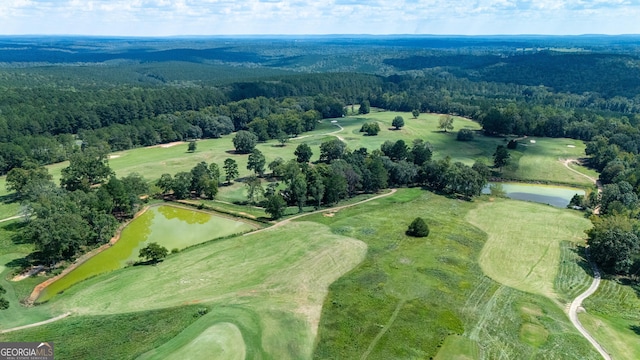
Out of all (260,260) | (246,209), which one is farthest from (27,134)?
(260,260)

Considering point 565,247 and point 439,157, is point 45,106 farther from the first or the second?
point 565,247

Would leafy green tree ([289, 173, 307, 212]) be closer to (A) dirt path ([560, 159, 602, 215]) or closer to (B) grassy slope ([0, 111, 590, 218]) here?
(B) grassy slope ([0, 111, 590, 218])

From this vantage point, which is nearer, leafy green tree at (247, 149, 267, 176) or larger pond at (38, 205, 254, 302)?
larger pond at (38, 205, 254, 302)

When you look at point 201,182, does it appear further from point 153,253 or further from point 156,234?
point 153,253

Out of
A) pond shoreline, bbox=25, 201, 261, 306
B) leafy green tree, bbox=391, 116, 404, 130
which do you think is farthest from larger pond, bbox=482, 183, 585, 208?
leafy green tree, bbox=391, 116, 404, 130

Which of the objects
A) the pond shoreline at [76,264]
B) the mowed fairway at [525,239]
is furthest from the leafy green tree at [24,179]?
the mowed fairway at [525,239]

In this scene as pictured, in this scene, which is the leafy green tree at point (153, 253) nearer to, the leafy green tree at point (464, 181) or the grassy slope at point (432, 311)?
the grassy slope at point (432, 311)
